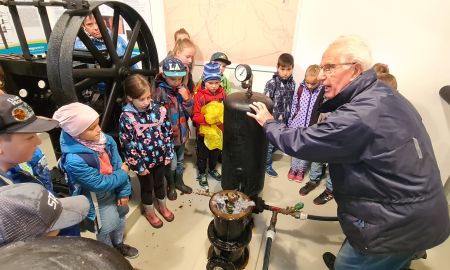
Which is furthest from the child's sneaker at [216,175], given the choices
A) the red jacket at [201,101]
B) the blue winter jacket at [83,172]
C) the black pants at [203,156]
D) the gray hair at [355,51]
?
the gray hair at [355,51]

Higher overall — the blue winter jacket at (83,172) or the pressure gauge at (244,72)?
the pressure gauge at (244,72)

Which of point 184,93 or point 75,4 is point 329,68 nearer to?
point 184,93

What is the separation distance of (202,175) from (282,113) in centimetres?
106

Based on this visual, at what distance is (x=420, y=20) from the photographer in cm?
223

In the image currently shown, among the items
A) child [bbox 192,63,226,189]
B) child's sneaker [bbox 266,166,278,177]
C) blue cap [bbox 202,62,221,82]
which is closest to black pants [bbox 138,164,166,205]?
child [bbox 192,63,226,189]

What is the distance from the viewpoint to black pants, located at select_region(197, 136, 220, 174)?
103 inches

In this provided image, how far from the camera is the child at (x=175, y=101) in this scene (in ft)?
6.77

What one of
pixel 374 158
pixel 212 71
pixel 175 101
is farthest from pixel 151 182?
pixel 374 158

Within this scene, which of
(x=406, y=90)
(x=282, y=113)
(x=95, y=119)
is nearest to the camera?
(x=95, y=119)

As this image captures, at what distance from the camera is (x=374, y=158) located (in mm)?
1120

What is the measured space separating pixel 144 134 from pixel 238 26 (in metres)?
1.66

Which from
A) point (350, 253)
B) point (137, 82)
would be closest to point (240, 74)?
point (137, 82)

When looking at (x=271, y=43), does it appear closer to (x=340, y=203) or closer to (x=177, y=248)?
(x=340, y=203)

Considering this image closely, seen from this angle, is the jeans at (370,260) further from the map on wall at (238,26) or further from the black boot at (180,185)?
the map on wall at (238,26)
